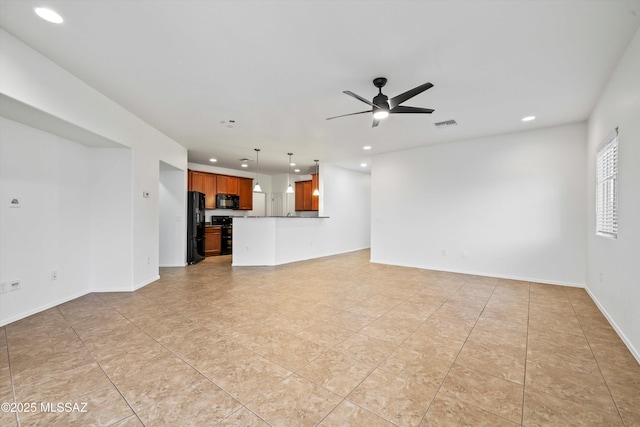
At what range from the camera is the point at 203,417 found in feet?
5.23

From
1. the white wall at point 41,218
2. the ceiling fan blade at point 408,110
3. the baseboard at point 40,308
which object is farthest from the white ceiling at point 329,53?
the baseboard at point 40,308

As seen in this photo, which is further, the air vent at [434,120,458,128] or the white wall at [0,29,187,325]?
the air vent at [434,120,458,128]

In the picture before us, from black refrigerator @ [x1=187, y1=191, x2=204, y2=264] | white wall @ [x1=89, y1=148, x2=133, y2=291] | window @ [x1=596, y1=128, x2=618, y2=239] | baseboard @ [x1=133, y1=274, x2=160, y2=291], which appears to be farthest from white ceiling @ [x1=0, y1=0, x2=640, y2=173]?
baseboard @ [x1=133, y1=274, x2=160, y2=291]

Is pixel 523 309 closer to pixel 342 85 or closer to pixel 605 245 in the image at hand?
pixel 605 245

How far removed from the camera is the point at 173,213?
20.4 feet

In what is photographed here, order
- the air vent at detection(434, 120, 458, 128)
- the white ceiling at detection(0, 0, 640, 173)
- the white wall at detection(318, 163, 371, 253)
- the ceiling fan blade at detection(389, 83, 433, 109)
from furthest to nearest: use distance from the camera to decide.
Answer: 1. the white wall at detection(318, 163, 371, 253)
2. the air vent at detection(434, 120, 458, 128)
3. the ceiling fan blade at detection(389, 83, 433, 109)
4. the white ceiling at detection(0, 0, 640, 173)

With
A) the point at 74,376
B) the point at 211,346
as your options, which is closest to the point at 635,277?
the point at 211,346

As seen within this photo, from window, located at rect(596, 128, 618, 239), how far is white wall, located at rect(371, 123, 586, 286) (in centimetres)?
87

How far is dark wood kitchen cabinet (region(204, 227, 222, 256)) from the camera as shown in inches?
305

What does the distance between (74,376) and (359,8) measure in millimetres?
3547

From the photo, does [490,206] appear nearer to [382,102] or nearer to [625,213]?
[625,213]

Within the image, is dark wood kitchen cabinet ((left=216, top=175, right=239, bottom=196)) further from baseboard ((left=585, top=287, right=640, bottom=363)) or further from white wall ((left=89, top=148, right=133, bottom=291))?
baseboard ((left=585, top=287, right=640, bottom=363))

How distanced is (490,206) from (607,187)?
1878 mm

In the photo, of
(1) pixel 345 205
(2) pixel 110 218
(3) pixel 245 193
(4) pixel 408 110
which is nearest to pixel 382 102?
(4) pixel 408 110
